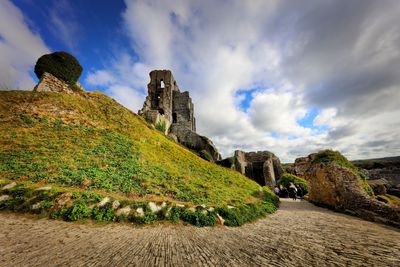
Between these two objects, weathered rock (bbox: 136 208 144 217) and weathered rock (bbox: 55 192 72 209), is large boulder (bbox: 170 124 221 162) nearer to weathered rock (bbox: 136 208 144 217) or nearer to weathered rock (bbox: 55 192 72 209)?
weathered rock (bbox: 136 208 144 217)

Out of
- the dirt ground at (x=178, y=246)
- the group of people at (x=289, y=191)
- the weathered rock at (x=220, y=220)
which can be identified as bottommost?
the dirt ground at (x=178, y=246)

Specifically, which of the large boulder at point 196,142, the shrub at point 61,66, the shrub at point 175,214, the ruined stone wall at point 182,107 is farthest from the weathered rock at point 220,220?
the ruined stone wall at point 182,107

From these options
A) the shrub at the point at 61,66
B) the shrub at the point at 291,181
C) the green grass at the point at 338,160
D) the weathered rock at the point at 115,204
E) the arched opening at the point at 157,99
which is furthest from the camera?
the arched opening at the point at 157,99

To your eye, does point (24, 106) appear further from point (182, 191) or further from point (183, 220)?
point (183, 220)

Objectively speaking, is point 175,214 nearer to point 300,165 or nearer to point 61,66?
point 61,66

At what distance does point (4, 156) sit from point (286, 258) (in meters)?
13.3

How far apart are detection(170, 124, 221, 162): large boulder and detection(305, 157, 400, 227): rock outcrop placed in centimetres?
1632

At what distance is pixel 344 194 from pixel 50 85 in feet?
86.9

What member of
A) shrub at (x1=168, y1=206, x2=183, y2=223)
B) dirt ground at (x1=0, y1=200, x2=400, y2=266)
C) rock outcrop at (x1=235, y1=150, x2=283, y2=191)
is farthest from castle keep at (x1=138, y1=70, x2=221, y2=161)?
dirt ground at (x1=0, y1=200, x2=400, y2=266)

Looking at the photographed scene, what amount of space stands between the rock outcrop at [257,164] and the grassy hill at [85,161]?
14532mm

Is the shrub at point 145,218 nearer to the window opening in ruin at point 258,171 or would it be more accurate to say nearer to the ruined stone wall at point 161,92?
the window opening in ruin at point 258,171

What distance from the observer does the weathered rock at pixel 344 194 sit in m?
7.11

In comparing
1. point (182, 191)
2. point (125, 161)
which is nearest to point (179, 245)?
point (182, 191)

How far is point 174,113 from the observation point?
4106 cm
